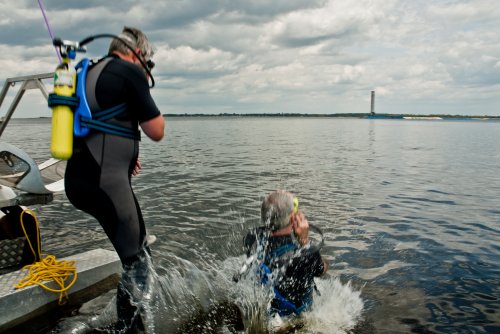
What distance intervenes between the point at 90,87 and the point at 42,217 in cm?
798

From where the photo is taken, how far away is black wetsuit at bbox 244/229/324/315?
4.18 metres

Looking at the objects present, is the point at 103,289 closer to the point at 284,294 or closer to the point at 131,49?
the point at 284,294

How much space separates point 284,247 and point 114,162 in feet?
6.32

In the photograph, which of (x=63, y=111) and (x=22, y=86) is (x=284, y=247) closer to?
(x=63, y=111)

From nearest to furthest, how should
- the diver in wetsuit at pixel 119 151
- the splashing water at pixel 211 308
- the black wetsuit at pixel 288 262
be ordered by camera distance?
1. the diver in wetsuit at pixel 119 151
2. the black wetsuit at pixel 288 262
3. the splashing water at pixel 211 308

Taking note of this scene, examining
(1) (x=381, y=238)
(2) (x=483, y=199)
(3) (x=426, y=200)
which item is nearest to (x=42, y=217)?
(1) (x=381, y=238)

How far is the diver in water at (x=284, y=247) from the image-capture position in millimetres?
4047

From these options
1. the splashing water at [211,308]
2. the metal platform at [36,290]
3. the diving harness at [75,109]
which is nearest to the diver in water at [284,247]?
the splashing water at [211,308]

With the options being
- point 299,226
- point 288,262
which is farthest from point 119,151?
point 288,262

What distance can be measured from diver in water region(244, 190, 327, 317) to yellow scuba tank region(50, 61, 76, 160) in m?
1.97

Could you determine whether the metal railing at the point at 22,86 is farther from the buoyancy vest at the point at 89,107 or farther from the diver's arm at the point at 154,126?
the diver's arm at the point at 154,126

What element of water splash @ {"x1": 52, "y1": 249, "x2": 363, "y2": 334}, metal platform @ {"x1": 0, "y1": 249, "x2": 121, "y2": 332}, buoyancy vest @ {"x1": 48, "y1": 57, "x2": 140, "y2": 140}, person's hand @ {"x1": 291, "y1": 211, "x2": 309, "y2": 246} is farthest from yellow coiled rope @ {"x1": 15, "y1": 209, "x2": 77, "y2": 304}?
person's hand @ {"x1": 291, "y1": 211, "x2": 309, "y2": 246}

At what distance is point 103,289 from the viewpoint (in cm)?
574

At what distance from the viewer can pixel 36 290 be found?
4984mm
